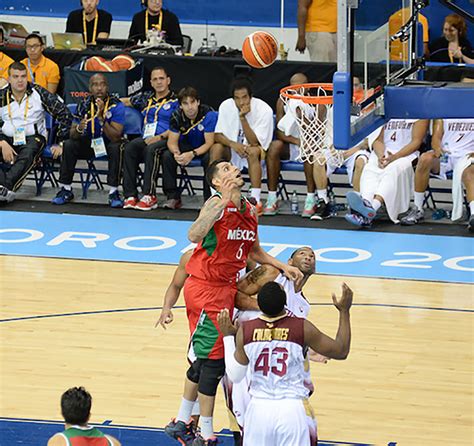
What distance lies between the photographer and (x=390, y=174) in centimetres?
1409

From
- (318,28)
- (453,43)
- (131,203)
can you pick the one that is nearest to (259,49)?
(131,203)

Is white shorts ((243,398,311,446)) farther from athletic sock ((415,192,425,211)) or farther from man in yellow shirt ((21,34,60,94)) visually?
man in yellow shirt ((21,34,60,94))

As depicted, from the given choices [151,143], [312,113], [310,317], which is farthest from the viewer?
[151,143]

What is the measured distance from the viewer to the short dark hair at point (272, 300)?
697cm

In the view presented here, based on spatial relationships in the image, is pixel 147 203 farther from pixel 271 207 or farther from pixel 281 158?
pixel 281 158

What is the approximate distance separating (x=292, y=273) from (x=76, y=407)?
7.19 feet

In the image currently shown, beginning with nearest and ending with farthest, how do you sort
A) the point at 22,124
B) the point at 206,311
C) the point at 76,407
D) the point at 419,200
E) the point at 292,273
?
1. the point at 76,407
2. the point at 292,273
3. the point at 206,311
4. the point at 419,200
5. the point at 22,124

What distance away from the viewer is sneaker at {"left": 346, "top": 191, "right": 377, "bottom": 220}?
547 inches

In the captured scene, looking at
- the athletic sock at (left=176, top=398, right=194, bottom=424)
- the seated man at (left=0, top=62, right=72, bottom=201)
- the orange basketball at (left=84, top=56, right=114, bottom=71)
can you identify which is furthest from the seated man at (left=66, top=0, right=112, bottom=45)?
the athletic sock at (left=176, top=398, right=194, bottom=424)

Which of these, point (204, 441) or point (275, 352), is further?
point (204, 441)

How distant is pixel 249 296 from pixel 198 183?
834 cm

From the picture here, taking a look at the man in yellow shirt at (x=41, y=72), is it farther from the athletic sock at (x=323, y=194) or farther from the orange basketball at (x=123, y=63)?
the athletic sock at (x=323, y=194)

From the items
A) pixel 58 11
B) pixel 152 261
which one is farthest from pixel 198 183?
pixel 58 11

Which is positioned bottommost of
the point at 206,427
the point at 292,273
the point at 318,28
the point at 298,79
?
the point at 206,427
